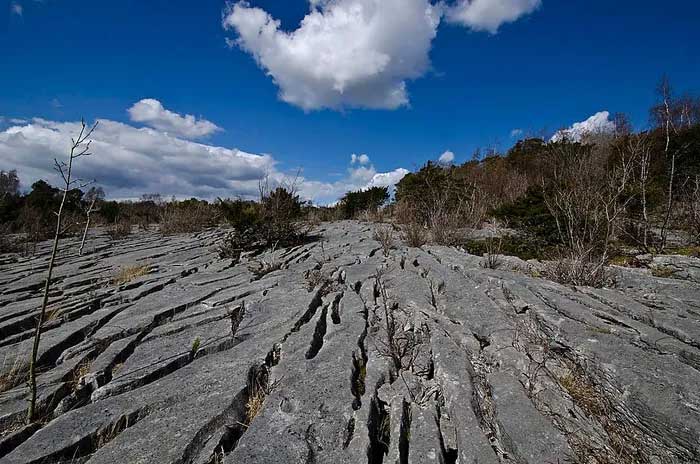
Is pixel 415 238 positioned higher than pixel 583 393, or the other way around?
pixel 415 238

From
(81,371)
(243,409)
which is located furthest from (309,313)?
(81,371)

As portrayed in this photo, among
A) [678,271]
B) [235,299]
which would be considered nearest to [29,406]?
[235,299]

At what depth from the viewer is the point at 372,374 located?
8.34 feet

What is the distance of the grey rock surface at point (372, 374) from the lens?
1.87 metres

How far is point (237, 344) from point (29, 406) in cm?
147

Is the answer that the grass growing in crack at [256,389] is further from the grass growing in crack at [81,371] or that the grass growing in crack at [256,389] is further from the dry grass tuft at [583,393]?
the dry grass tuft at [583,393]

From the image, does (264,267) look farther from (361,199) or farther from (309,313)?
(361,199)

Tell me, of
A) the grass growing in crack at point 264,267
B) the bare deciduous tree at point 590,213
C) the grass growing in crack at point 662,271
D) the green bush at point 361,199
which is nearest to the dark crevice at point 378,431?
the bare deciduous tree at point 590,213

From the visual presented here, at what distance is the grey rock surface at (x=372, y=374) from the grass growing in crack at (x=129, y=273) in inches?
44.4

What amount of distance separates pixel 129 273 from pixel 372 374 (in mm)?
5331

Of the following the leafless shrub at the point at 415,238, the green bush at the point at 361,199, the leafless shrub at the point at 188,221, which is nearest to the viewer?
the leafless shrub at the point at 415,238

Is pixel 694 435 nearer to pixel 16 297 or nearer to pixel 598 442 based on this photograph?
pixel 598 442

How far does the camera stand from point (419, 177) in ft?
39.2

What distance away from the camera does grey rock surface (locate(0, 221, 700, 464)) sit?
1.87m
